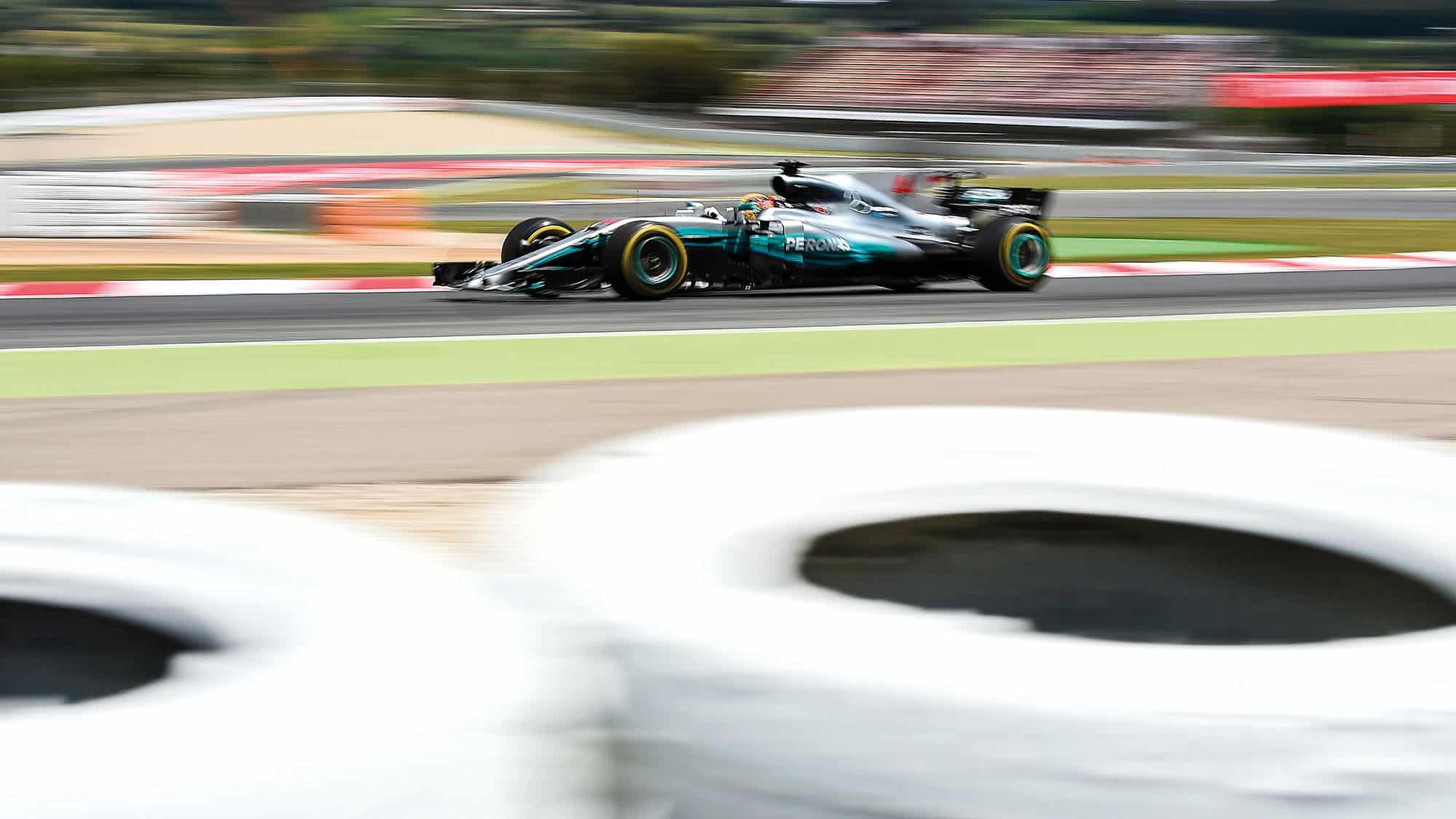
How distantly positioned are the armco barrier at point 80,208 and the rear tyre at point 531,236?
6009 mm

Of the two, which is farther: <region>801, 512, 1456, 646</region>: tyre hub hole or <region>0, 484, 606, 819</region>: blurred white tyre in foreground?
<region>801, 512, 1456, 646</region>: tyre hub hole

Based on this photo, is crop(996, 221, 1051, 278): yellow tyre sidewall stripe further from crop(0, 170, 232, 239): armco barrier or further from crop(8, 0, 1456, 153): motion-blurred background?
crop(8, 0, 1456, 153): motion-blurred background

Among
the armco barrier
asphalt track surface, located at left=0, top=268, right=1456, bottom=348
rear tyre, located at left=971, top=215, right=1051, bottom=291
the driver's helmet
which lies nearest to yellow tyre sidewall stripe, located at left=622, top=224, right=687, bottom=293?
asphalt track surface, located at left=0, top=268, right=1456, bottom=348

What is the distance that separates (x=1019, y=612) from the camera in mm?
2092

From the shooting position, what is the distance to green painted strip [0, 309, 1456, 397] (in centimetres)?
727

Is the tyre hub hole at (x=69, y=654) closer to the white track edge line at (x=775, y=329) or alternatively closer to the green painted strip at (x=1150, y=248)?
the white track edge line at (x=775, y=329)

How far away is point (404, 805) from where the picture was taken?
131 centimetres

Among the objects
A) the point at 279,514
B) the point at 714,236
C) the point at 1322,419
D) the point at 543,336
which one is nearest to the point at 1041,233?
the point at 714,236

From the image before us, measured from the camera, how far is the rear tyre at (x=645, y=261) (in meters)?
9.91

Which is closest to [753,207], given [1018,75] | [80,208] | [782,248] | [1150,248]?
[782,248]

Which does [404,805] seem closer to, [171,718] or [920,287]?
[171,718]

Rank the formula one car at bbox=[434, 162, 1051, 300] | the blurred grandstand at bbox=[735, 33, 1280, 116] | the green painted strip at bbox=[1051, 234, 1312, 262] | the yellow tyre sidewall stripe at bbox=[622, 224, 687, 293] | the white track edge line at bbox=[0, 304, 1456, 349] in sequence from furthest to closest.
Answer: the blurred grandstand at bbox=[735, 33, 1280, 116] → the green painted strip at bbox=[1051, 234, 1312, 262] → the formula one car at bbox=[434, 162, 1051, 300] → the yellow tyre sidewall stripe at bbox=[622, 224, 687, 293] → the white track edge line at bbox=[0, 304, 1456, 349]

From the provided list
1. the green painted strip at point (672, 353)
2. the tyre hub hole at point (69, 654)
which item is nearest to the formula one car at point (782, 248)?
the green painted strip at point (672, 353)

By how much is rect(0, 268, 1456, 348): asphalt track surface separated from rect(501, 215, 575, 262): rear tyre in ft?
1.13
